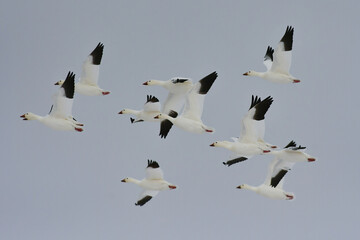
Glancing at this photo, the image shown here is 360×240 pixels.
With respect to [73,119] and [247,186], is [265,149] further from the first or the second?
[73,119]

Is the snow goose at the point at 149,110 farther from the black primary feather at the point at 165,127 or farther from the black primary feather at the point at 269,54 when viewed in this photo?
the black primary feather at the point at 269,54

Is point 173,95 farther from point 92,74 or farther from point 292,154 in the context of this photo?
point 292,154

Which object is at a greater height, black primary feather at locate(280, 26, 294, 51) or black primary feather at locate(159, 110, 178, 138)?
black primary feather at locate(280, 26, 294, 51)

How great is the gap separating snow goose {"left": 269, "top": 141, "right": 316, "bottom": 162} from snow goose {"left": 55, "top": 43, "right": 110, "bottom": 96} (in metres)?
5.94

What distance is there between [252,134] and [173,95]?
13.3 feet

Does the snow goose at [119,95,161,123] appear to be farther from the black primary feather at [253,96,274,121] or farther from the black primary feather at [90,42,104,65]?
the black primary feather at [253,96,274,121]

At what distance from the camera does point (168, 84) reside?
2858 centimetres

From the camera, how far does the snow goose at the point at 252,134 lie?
26219mm

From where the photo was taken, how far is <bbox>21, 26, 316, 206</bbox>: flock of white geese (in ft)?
86.6

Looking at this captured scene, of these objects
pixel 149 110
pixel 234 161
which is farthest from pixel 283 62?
pixel 149 110

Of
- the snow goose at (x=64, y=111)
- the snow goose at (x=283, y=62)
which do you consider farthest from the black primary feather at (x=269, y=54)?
the snow goose at (x=64, y=111)

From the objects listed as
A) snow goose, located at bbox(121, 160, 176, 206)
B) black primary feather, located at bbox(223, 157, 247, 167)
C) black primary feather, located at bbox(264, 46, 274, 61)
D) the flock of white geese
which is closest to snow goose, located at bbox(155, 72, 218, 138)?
the flock of white geese

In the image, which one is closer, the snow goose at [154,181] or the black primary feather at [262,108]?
the black primary feather at [262,108]

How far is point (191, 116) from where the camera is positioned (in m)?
26.9
